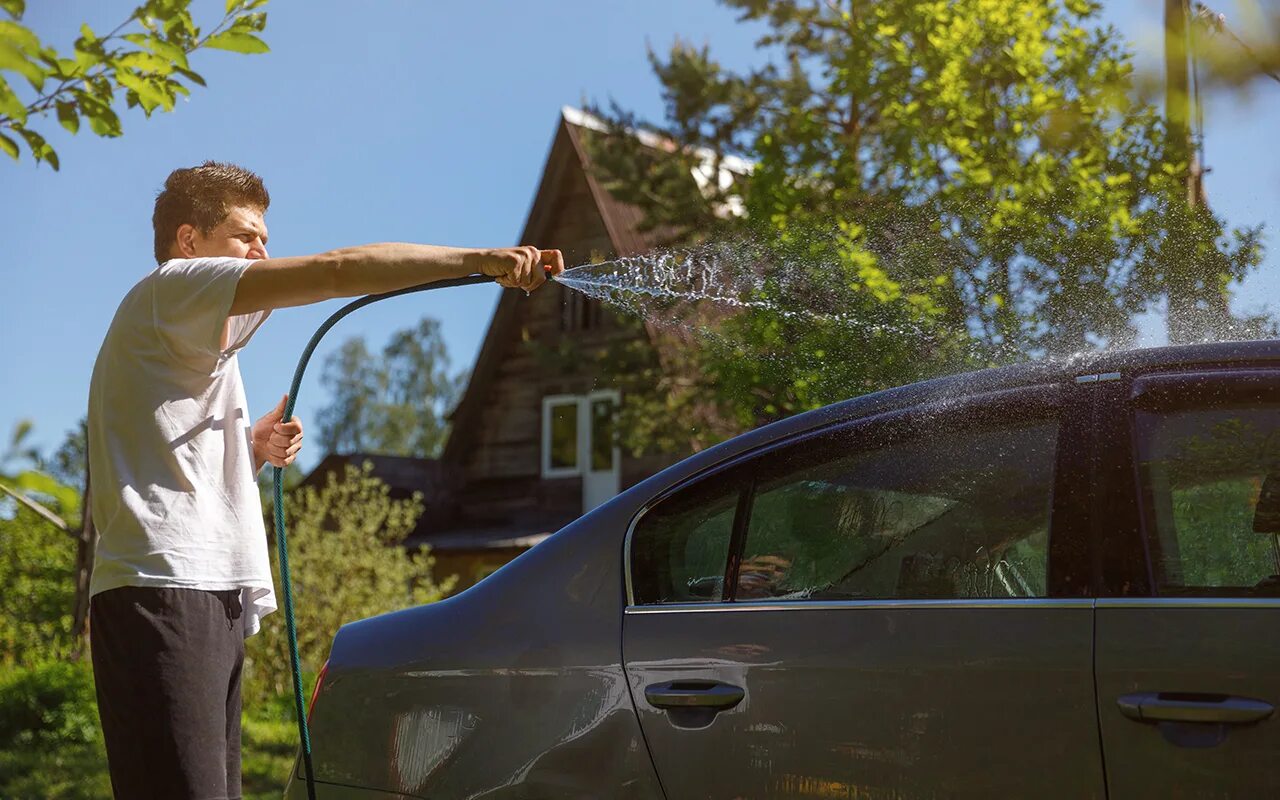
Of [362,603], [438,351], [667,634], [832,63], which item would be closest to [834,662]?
[667,634]

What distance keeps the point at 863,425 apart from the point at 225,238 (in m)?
1.66

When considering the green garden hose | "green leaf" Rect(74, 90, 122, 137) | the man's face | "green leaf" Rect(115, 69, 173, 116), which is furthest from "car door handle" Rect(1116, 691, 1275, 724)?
"green leaf" Rect(74, 90, 122, 137)

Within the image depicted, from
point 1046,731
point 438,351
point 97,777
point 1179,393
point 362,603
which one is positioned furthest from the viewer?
point 438,351

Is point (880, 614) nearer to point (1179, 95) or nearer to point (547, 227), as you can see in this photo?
point (1179, 95)

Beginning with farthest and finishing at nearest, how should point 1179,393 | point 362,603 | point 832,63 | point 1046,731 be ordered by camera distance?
point 362,603
point 832,63
point 1179,393
point 1046,731

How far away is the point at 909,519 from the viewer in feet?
9.34

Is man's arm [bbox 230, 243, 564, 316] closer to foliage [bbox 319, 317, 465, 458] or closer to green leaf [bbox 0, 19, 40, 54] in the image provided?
green leaf [bbox 0, 19, 40, 54]

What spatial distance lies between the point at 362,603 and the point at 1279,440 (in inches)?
471

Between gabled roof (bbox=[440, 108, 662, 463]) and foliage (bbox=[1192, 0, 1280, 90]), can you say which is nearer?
foliage (bbox=[1192, 0, 1280, 90])

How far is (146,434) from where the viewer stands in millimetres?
3014

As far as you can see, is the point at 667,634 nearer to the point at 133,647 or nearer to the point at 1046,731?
the point at 1046,731

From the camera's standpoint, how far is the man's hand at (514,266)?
Result: 2.99 m

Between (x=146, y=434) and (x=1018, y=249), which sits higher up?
(x=1018, y=249)

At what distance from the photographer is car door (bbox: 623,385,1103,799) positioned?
2.52 metres
